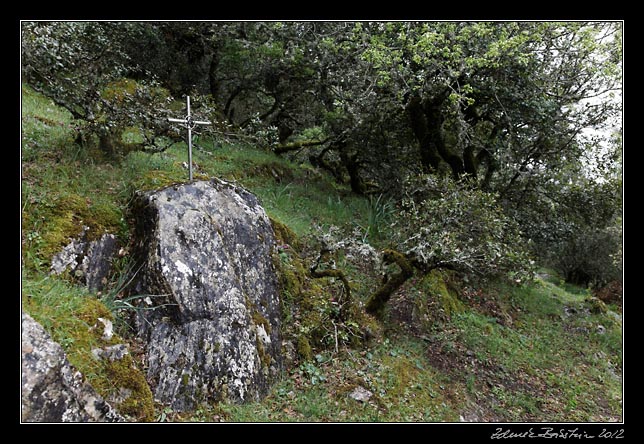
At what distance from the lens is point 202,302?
14.5ft

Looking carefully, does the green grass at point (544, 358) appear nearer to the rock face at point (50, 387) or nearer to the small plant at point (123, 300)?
the small plant at point (123, 300)

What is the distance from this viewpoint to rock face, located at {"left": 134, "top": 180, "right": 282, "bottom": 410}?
4.10 m

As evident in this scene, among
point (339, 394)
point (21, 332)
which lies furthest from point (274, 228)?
point (21, 332)

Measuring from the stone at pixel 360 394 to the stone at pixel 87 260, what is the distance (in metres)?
3.14

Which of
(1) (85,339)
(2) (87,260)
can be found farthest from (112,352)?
(2) (87,260)

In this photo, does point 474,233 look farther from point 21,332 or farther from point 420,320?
point 21,332

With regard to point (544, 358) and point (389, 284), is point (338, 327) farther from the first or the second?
point (544, 358)

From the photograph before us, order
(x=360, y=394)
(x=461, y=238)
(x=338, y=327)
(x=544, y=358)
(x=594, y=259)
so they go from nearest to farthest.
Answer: (x=360, y=394), (x=338, y=327), (x=461, y=238), (x=544, y=358), (x=594, y=259)

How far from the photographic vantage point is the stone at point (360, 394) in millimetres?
4781

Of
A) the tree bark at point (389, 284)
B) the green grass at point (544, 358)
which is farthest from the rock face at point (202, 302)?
the green grass at point (544, 358)

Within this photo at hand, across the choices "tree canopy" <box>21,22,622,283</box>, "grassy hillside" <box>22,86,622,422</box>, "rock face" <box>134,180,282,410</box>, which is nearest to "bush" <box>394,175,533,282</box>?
"tree canopy" <box>21,22,622,283</box>

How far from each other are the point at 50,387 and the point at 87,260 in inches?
66.0

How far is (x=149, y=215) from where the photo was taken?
15.6 feet

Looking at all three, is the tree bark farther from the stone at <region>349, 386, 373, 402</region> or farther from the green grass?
the stone at <region>349, 386, 373, 402</region>
